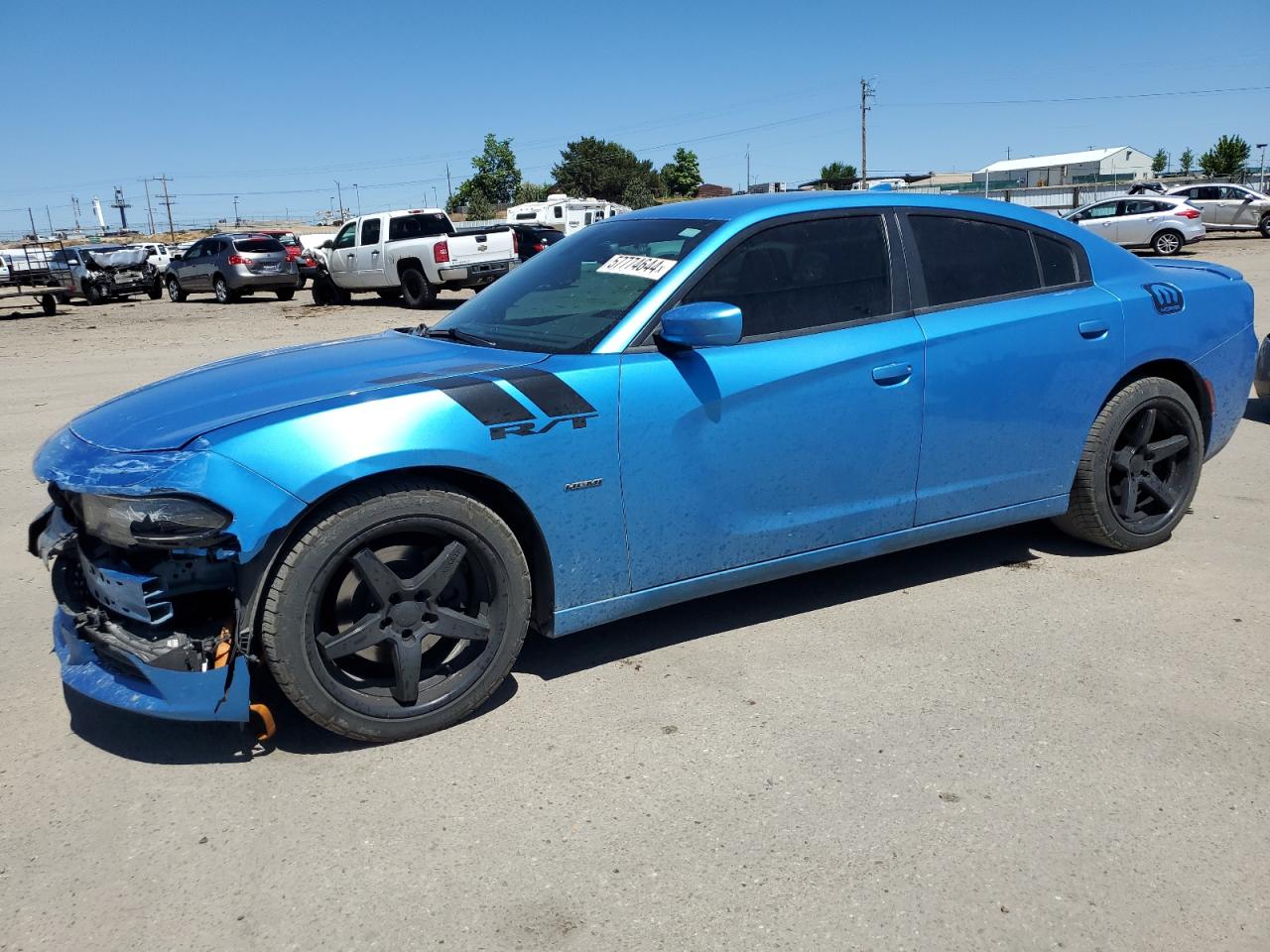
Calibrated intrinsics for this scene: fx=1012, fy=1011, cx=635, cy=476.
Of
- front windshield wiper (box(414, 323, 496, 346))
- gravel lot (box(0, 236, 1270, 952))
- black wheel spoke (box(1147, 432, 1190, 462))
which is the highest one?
front windshield wiper (box(414, 323, 496, 346))

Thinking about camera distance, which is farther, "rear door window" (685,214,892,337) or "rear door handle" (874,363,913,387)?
"rear door handle" (874,363,913,387)

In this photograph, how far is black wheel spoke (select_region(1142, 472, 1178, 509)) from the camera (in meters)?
4.64

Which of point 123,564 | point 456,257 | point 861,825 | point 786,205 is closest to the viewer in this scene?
point 861,825

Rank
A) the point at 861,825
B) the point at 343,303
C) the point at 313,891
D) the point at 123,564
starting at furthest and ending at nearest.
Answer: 1. the point at 343,303
2. the point at 123,564
3. the point at 861,825
4. the point at 313,891

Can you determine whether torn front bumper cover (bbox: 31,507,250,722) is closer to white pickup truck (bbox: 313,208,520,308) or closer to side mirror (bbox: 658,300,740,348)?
side mirror (bbox: 658,300,740,348)

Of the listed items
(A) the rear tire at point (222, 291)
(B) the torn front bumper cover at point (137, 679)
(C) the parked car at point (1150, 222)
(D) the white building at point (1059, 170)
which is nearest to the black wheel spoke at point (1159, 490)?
(B) the torn front bumper cover at point (137, 679)

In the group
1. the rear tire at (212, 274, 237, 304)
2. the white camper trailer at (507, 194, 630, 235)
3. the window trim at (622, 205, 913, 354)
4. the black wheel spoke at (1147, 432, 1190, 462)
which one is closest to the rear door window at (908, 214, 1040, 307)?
the window trim at (622, 205, 913, 354)

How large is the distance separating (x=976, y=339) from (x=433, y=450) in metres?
2.22

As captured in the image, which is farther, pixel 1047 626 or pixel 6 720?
pixel 1047 626

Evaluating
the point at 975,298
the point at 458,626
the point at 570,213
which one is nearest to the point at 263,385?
the point at 458,626

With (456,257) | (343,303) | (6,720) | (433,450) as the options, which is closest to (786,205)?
(433,450)

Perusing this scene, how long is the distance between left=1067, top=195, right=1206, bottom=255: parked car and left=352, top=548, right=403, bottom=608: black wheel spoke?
26141 millimetres

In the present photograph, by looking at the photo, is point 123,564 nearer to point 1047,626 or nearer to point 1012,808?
point 1012,808

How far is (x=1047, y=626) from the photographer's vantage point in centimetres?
393
